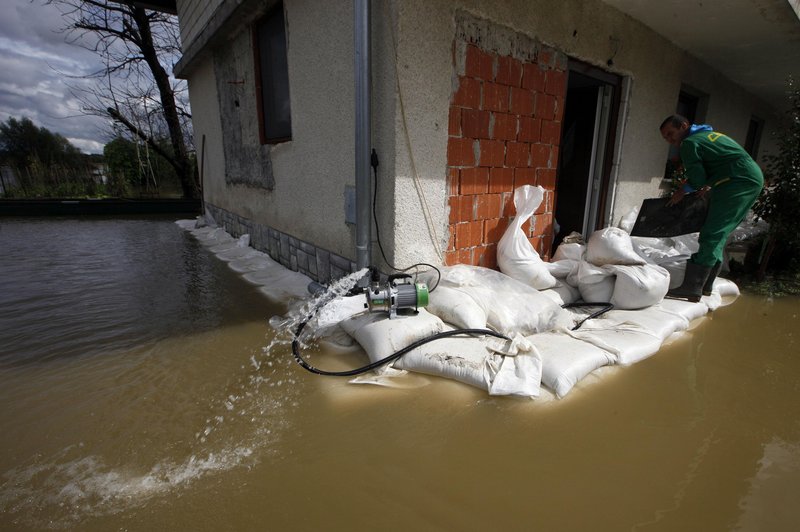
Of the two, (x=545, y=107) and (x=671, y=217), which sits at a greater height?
(x=545, y=107)

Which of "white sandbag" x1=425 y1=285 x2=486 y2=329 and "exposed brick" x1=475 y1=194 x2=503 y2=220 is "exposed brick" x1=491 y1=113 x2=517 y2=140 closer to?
"exposed brick" x1=475 y1=194 x2=503 y2=220

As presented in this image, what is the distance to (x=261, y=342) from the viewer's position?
241cm

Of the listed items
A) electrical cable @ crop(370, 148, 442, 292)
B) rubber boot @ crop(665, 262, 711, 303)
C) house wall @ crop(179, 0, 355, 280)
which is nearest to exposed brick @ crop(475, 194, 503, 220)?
electrical cable @ crop(370, 148, 442, 292)

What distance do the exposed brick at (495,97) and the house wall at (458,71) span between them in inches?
9.0

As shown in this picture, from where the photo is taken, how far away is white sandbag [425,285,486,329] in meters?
2.21

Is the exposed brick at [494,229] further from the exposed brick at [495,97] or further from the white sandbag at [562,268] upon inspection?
the exposed brick at [495,97]

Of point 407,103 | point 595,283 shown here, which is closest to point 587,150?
point 595,283

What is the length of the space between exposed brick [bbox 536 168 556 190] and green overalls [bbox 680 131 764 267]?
3.25 ft

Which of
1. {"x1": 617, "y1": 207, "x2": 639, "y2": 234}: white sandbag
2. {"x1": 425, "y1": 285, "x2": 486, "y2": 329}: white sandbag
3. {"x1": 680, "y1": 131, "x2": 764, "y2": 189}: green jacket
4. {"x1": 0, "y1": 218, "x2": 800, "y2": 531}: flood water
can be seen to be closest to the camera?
{"x1": 0, "y1": 218, "x2": 800, "y2": 531}: flood water

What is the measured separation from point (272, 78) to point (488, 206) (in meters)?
2.72

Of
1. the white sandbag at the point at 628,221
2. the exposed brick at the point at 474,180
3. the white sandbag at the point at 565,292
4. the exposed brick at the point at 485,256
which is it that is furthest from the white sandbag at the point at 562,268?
the white sandbag at the point at 628,221

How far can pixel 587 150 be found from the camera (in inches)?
174

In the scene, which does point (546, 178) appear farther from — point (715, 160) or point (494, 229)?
point (715, 160)

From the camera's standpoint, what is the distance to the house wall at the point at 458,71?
2416 mm
